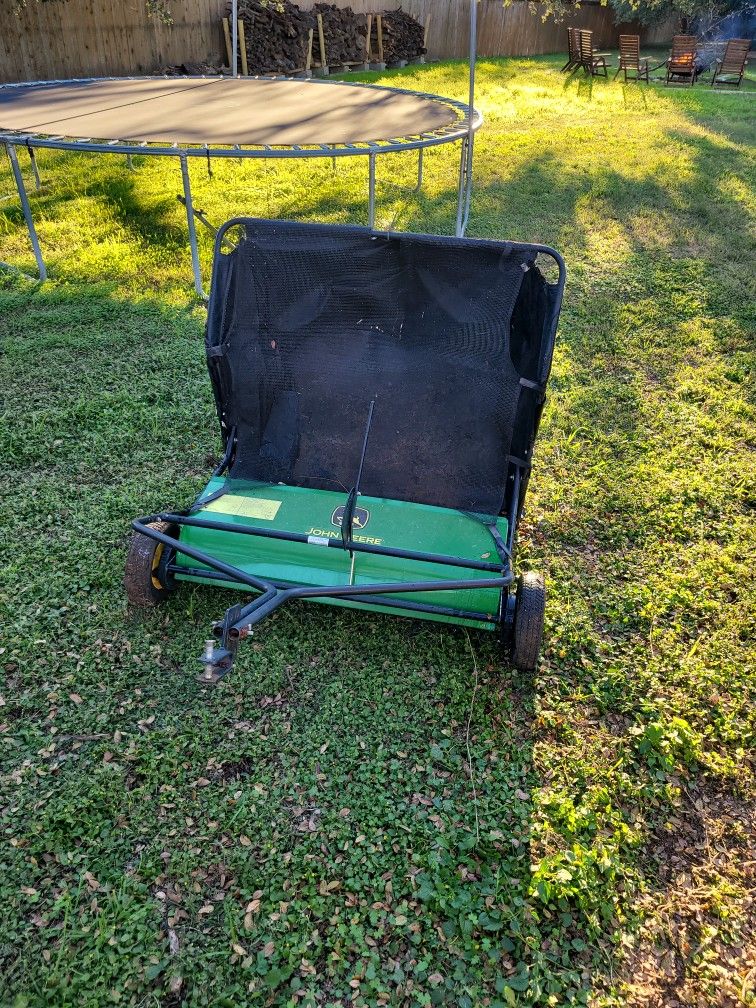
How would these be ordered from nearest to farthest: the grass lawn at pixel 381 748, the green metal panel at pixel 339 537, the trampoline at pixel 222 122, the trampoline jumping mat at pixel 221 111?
the grass lawn at pixel 381 748 < the green metal panel at pixel 339 537 < the trampoline at pixel 222 122 < the trampoline jumping mat at pixel 221 111

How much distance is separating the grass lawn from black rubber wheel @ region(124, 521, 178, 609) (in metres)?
0.12

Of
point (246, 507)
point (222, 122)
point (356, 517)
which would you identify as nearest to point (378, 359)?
point (356, 517)

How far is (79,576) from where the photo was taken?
343 cm

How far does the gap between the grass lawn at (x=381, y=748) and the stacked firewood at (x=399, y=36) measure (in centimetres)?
1617

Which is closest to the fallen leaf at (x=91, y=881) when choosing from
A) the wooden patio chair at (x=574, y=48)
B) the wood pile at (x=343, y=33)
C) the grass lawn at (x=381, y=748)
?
the grass lawn at (x=381, y=748)

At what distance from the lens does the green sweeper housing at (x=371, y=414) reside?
3115 millimetres

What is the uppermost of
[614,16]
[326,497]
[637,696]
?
[614,16]

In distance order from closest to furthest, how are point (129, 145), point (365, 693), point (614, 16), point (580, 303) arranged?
point (365, 693), point (129, 145), point (580, 303), point (614, 16)

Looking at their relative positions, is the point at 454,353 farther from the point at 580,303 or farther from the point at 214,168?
the point at 214,168

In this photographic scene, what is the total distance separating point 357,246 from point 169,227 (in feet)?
16.9

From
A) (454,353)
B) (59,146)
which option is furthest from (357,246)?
(59,146)

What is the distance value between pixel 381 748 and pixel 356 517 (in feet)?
3.31

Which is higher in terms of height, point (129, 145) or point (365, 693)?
point (129, 145)

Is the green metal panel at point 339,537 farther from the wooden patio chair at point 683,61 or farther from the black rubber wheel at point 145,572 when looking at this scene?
the wooden patio chair at point 683,61
